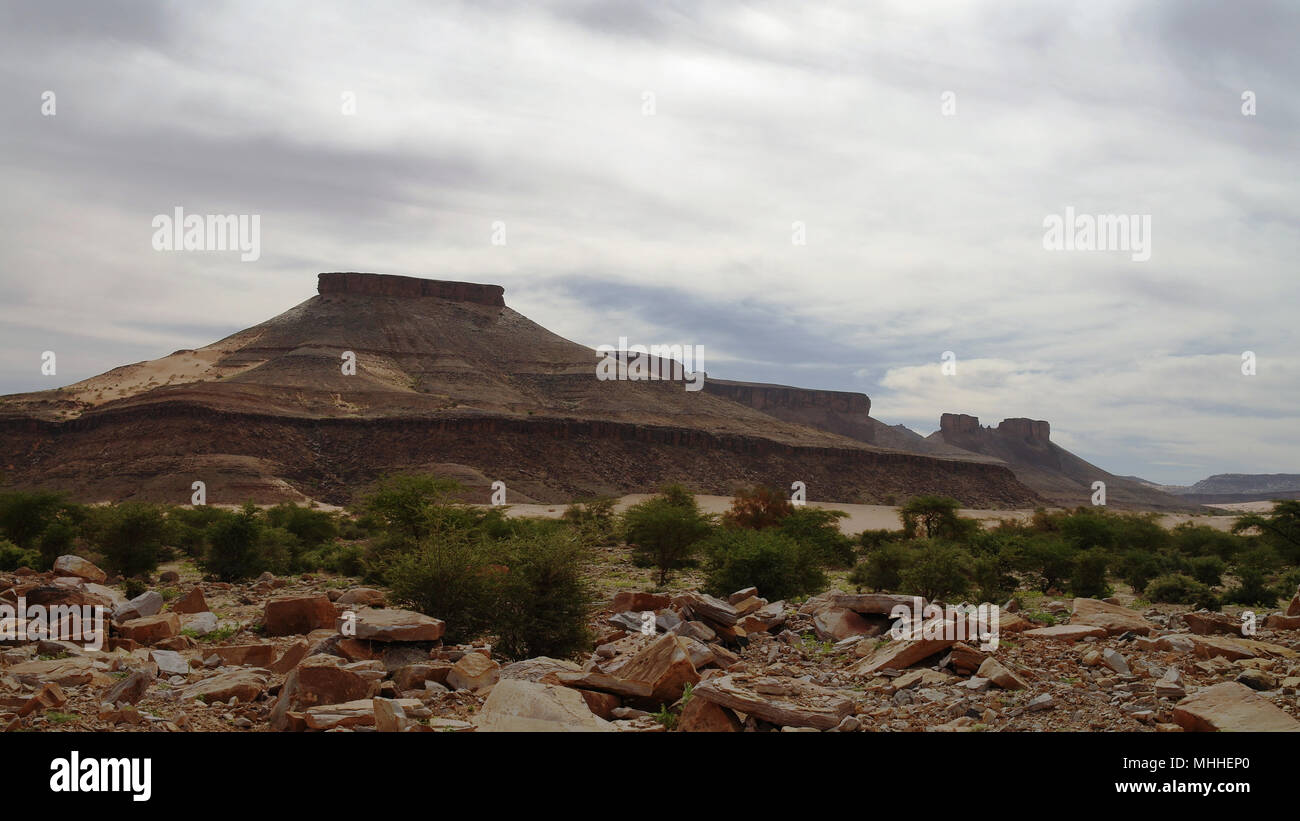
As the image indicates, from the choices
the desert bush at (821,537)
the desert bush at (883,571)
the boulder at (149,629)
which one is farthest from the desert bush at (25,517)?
the desert bush at (883,571)

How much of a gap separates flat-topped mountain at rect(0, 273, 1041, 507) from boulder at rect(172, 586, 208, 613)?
149 ft

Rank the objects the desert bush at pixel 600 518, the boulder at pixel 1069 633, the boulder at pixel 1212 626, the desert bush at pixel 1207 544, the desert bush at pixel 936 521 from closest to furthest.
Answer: the boulder at pixel 1069 633 → the boulder at pixel 1212 626 → the desert bush at pixel 1207 544 → the desert bush at pixel 600 518 → the desert bush at pixel 936 521

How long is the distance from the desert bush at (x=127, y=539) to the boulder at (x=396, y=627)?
13952 millimetres

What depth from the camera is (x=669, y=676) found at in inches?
413

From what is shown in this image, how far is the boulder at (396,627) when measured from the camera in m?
12.4

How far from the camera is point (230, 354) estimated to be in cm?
11244

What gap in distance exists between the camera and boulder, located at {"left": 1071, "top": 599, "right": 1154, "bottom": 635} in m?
13.8

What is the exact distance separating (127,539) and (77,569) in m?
4.27

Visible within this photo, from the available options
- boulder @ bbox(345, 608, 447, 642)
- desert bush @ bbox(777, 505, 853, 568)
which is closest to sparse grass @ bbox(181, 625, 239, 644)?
boulder @ bbox(345, 608, 447, 642)

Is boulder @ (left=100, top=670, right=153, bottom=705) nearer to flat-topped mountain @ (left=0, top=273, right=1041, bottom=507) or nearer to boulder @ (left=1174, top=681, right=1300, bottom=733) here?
boulder @ (left=1174, top=681, right=1300, bottom=733)

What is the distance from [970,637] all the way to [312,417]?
7521cm

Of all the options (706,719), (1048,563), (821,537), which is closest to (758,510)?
(821,537)

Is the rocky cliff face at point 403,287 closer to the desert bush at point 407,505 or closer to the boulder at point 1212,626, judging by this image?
the desert bush at point 407,505
